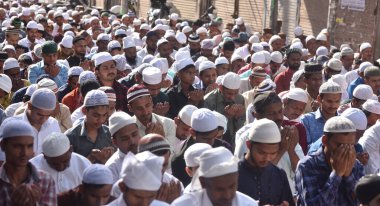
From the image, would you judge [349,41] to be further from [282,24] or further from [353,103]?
[353,103]

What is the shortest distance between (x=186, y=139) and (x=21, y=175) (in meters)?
2.21

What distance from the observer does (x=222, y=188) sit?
4.84 meters

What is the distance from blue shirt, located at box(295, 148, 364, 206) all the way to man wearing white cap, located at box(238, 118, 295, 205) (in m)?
0.14

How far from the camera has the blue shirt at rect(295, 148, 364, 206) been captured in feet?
18.0

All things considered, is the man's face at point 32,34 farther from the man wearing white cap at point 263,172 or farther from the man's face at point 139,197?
the man's face at point 139,197

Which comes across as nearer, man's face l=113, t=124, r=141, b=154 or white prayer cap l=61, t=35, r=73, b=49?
man's face l=113, t=124, r=141, b=154

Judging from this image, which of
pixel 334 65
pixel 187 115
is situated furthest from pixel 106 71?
pixel 334 65

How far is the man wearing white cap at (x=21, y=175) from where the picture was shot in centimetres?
514

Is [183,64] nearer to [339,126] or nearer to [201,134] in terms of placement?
[201,134]

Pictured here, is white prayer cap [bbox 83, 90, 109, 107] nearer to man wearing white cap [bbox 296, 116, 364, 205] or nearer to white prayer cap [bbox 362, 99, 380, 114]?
man wearing white cap [bbox 296, 116, 364, 205]

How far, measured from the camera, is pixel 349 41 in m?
21.3

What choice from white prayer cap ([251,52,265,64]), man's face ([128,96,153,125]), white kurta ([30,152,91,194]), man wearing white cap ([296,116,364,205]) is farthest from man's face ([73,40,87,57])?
man wearing white cap ([296,116,364,205])

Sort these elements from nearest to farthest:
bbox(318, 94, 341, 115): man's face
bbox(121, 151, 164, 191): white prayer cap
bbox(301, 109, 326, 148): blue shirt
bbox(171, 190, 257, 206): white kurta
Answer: bbox(121, 151, 164, 191): white prayer cap, bbox(171, 190, 257, 206): white kurta, bbox(301, 109, 326, 148): blue shirt, bbox(318, 94, 341, 115): man's face

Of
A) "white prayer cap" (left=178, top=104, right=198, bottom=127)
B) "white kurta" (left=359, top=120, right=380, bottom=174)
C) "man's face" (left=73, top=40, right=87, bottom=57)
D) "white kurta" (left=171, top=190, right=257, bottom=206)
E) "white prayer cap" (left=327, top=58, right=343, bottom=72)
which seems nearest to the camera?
"white kurta" (left=171, top=190, right=257, bottom=206)
